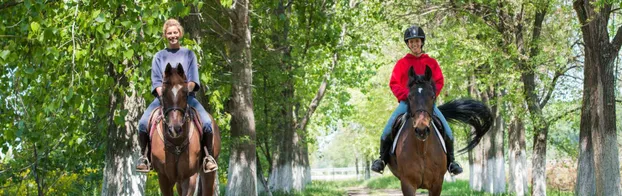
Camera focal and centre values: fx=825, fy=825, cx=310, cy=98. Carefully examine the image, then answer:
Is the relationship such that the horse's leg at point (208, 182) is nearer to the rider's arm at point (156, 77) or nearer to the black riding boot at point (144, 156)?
the black riding boot at point (144, 156)

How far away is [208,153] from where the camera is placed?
32.1ft

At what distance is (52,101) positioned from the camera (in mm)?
11266

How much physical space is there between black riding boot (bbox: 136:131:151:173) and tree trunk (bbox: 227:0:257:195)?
1031 centimetres

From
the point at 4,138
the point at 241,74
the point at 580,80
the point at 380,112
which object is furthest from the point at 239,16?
the point at 380,112

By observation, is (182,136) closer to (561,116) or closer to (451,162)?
(451,162)

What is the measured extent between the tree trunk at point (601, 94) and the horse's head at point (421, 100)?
35.4 feet

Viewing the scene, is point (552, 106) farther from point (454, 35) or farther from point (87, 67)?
point (87, 67)

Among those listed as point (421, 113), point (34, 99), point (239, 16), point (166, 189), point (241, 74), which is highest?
point (239, 16)

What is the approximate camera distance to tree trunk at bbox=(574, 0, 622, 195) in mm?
18950

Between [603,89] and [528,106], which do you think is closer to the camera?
[603,89]

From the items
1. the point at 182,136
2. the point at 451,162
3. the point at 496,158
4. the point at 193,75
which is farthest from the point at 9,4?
the point at 496,158

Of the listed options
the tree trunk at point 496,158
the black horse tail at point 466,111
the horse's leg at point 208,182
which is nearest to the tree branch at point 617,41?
the black horse tail at point 466,111

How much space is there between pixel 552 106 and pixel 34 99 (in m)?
19.7

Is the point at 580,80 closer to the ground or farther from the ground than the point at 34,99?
farther from the ground
